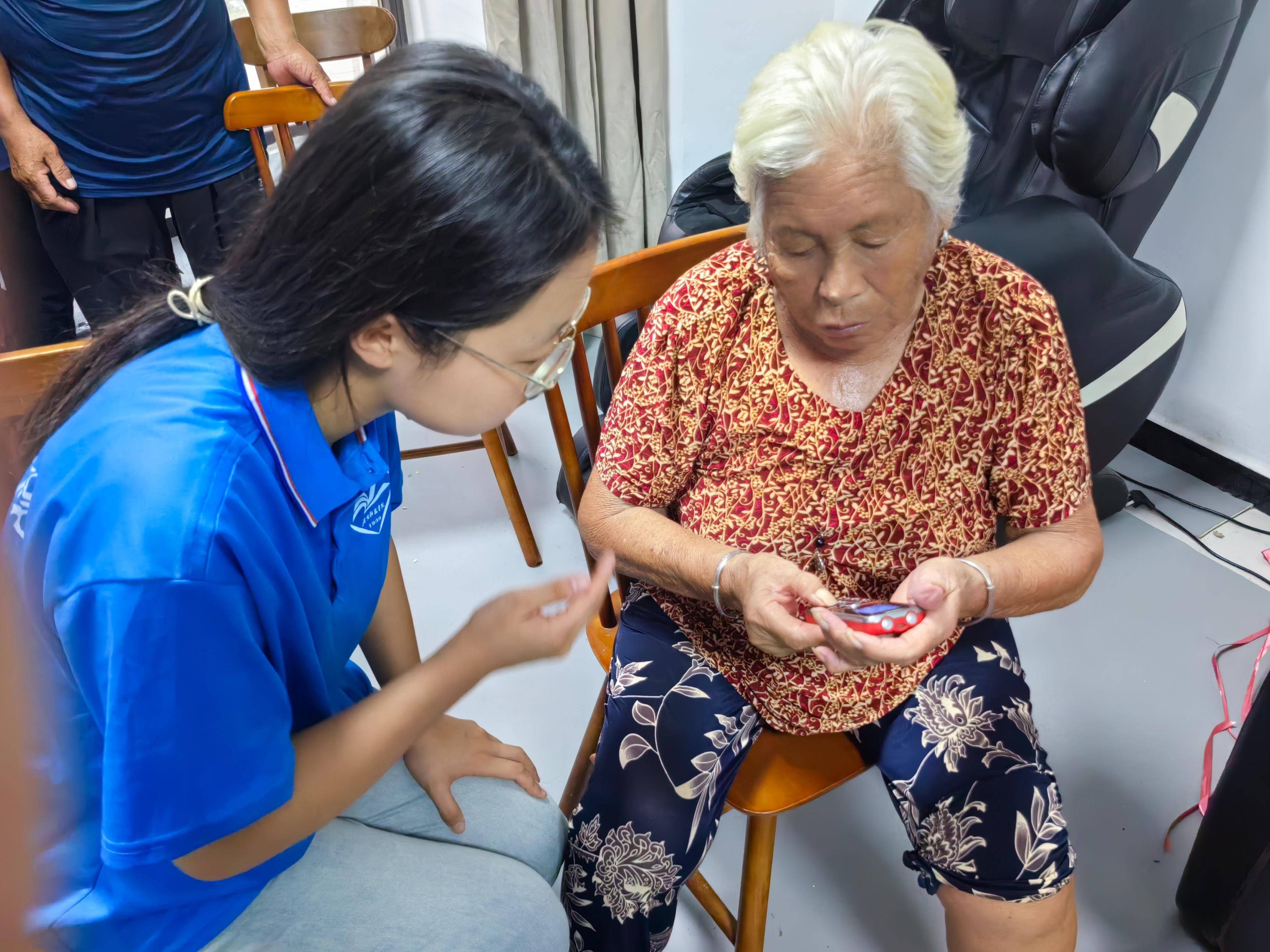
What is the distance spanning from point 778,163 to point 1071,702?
117 centimetres

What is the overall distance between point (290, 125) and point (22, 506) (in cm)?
141

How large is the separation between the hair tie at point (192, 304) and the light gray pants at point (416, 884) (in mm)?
532

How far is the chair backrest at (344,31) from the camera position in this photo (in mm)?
2020

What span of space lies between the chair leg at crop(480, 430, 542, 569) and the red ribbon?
50.4 inches

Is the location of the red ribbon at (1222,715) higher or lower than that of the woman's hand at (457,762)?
lower

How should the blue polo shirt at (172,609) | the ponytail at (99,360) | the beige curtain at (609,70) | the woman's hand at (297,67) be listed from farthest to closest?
the beige curtain at (609,70)
the woman's hand at (297,67)
the ponytail at (99,360)
the blue polo shirt at (172,609)

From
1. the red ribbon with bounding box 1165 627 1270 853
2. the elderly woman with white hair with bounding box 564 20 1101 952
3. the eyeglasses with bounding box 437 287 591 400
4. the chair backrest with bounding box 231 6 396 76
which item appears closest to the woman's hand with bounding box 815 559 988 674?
the elderly woman with white hair with bounding box 564 20 1101 952

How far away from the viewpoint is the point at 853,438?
104 centimetres

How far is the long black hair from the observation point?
67 centimetres

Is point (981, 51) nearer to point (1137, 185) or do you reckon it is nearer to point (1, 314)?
point (1137, 185)

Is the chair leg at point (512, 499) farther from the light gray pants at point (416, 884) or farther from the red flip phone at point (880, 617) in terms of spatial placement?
the red flip phone at point (880, 617)

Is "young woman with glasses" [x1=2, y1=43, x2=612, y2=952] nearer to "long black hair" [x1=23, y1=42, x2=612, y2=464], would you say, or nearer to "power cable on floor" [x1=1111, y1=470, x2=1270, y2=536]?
"long black hair" [x1=23, y1=42, x2=612, y2=464]

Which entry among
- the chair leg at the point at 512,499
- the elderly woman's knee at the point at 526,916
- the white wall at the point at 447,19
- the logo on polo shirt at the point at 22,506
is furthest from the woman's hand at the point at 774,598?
the white wall at the point at 447,19

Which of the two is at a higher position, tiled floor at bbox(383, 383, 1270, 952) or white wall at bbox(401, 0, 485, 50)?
white wall at bbox(401, 0, 485, 50)
